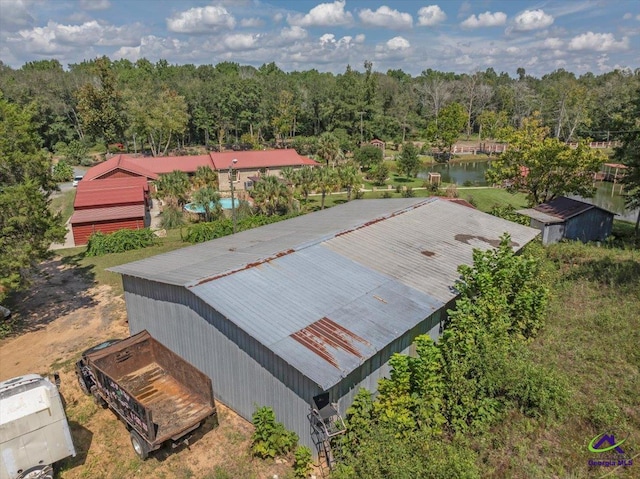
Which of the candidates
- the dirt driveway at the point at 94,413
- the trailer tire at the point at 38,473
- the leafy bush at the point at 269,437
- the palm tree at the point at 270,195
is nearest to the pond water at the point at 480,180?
the palm tree at the point at 270,195

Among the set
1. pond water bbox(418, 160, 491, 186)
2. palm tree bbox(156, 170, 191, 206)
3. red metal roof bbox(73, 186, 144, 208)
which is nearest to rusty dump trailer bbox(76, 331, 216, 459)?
red metal roof bbox(73, 186, 144, 208)

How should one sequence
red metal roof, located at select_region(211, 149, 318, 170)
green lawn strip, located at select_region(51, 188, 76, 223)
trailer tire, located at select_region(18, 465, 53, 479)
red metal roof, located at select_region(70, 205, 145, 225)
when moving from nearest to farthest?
trailer tire, located at select_region(18, 465, 53, 479) < red metal roof, located at select_region(70, 205, 145, 225) < green lawn strip, located at select_region(51, 188, 76, 223) < red metal roof, located at select_region(211, 149, 318, 170)

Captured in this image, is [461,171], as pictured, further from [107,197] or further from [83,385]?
[83,385]

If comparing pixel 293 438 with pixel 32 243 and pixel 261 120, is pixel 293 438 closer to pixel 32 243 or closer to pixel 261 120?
pixel 32 243

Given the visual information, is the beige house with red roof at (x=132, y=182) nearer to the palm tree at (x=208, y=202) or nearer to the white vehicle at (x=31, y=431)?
the palm tree at (x=208, y=202)

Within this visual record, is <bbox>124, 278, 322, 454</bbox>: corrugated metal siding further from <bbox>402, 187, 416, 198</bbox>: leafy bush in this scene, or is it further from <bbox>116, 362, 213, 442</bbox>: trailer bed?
<bbox>402, 187, 416, 198</bbox>: leafy bush
